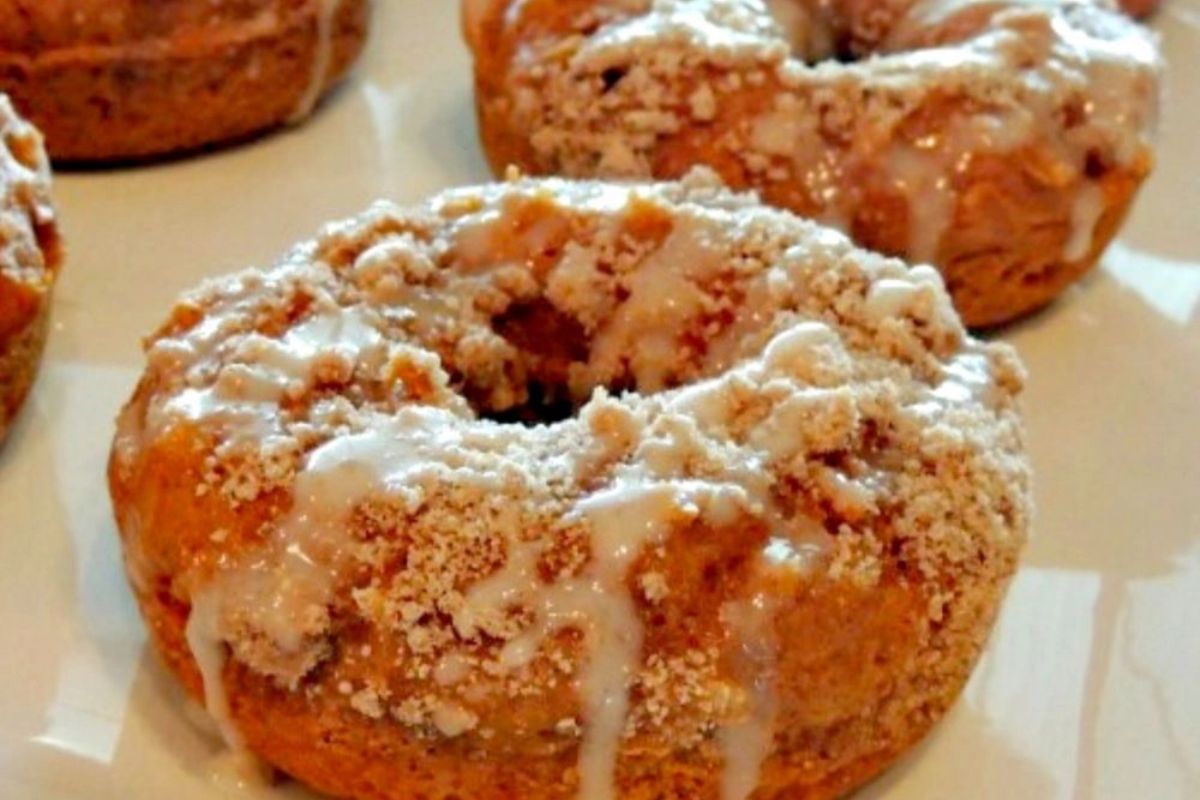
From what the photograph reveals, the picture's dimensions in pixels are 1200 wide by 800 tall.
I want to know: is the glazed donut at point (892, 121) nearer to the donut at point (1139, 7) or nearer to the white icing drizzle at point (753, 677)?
the donut at point (1139, 7)

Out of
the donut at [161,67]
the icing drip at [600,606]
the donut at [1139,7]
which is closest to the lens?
the icing drip at [600,606]

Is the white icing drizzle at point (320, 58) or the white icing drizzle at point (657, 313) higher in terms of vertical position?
the white icing drizzle at point (657, 313)

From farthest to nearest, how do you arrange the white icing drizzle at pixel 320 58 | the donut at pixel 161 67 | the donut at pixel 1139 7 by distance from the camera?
the donut at pixel 1139 7, the white icing drizzle at pixel 320 58, the donut at pixel 161 67

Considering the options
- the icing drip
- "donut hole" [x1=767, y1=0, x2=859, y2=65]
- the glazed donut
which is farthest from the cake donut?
"donut hole" [x1=767, y1=0, x2=859, y2=65]

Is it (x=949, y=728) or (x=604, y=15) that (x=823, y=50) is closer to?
(x=604, y=15)

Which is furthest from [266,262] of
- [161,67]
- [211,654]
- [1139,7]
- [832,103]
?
[1139,7]

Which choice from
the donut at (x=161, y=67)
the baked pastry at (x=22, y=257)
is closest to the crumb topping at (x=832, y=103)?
the donut at (x=161, y=67)

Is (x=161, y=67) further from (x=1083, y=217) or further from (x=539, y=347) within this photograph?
(x=1083, y=217)

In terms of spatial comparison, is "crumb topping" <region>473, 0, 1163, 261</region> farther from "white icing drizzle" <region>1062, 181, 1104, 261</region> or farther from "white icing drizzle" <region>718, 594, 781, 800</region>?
"white icing drizzle" <region>718, 594, 781, 800</region>
